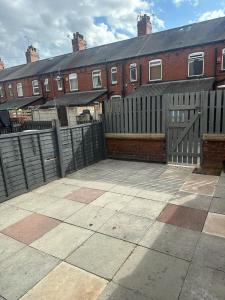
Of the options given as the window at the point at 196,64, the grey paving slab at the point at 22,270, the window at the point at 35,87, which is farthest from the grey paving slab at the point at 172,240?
the window at the point at 35,87

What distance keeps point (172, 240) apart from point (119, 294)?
1.36 metres

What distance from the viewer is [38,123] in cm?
1202

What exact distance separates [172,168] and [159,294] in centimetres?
541

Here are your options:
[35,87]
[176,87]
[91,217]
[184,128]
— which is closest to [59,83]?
[35,87]

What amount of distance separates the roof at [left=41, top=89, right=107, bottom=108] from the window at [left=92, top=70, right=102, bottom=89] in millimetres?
707

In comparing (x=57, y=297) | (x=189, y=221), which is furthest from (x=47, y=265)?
(x=189, y=221)

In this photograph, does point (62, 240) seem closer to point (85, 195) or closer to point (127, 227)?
point (127, 227)

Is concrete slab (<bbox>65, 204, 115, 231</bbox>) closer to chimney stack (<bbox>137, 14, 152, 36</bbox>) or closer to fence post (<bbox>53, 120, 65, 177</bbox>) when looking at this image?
fence post (<bbox>53, 120, 65, 177</bbox>)

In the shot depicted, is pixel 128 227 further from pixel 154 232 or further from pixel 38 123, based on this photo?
pixel 38 123

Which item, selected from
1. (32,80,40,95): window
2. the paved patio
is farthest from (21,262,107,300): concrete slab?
(32,80,40,95): window

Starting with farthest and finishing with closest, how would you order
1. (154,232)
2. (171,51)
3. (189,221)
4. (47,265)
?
(171,51)
(189,221)
(154,232)
(47,265)

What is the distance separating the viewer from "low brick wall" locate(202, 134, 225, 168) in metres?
7.10

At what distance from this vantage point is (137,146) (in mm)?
8766

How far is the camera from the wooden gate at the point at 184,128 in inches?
288
